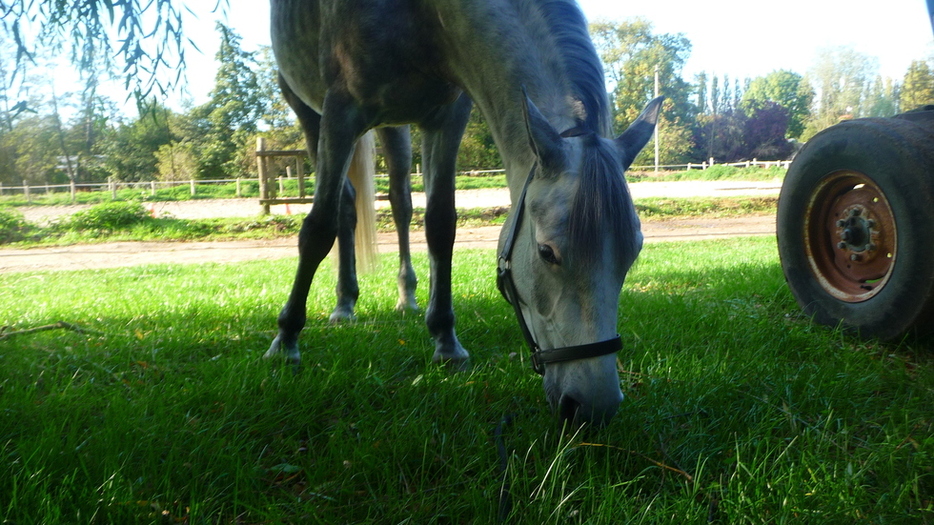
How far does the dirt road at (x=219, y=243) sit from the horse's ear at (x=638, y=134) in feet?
31.2

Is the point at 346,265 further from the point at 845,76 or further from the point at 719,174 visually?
the point at 719,174

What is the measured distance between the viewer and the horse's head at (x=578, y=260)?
5.74 feet

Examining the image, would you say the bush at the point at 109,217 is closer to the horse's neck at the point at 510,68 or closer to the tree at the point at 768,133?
the horse's neck at the point at 510,68

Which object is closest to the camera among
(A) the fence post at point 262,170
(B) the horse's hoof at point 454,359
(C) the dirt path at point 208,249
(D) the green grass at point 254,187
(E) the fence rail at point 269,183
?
(B) the horse's hoof at point 454,359

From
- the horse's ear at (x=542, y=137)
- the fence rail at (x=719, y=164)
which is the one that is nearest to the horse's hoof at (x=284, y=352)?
the horse's ear at (x=542, y=137)

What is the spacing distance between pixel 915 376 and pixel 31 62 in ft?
13.6

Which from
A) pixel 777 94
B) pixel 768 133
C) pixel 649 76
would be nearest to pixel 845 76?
pixel 649 76

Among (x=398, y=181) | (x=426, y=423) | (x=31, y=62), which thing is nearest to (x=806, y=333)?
(x=426, y=423)

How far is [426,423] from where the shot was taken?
204cm

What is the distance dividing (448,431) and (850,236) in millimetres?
2607

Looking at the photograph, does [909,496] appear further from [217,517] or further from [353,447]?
[217,517]

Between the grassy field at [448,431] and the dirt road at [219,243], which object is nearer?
the grassy field at [448,431]

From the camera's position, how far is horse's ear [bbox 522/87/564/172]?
1.85 metres

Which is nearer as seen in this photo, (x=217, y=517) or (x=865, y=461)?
(x=217, y=517)
